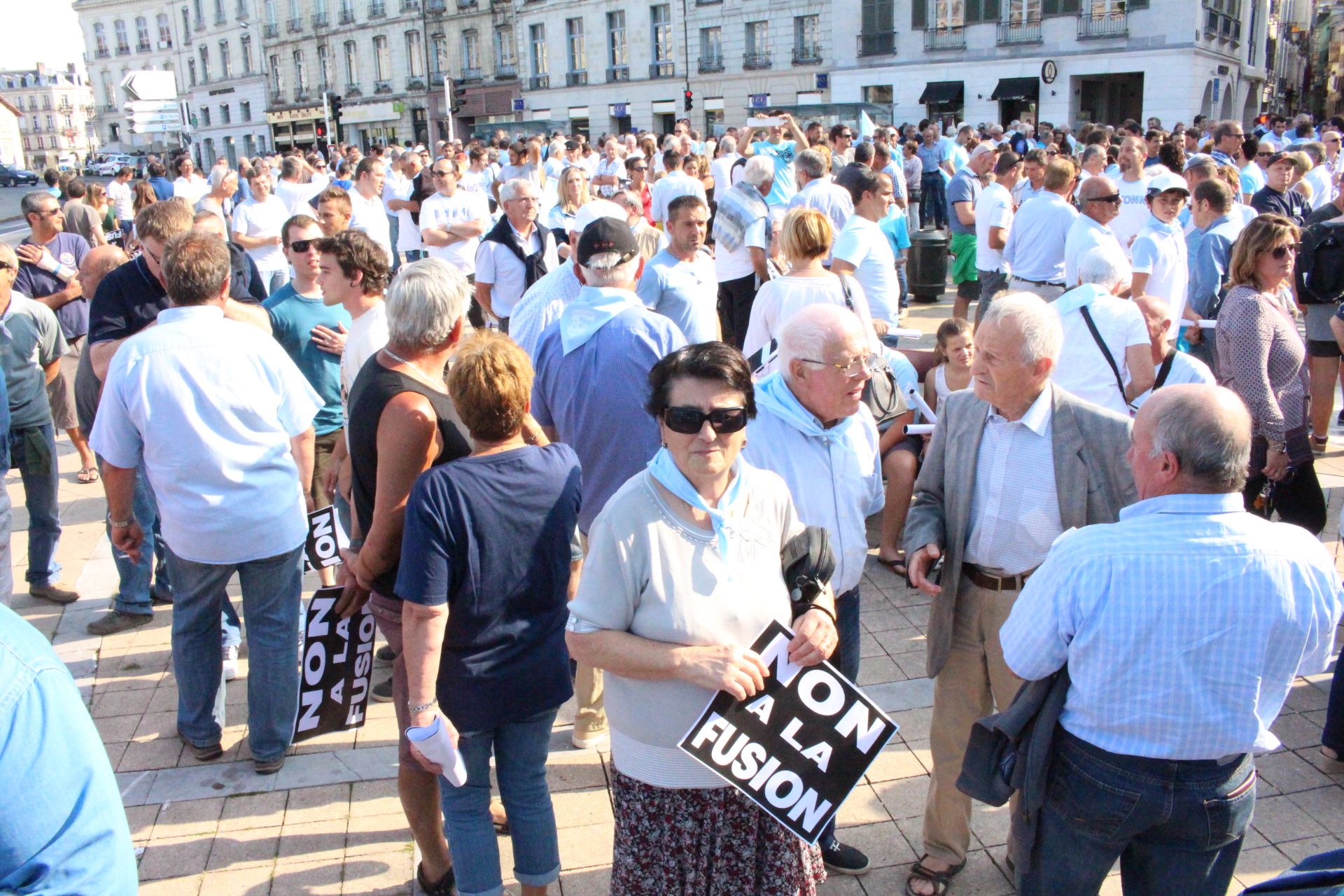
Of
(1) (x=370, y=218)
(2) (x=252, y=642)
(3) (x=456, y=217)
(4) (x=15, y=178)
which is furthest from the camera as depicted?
(4) (x=15, y=178)

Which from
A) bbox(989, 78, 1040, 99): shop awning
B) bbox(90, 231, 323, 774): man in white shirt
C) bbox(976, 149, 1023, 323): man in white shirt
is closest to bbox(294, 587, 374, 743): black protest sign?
bbox(90, 231, 323, 774): man in white shirt

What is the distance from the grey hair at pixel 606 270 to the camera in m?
3.95

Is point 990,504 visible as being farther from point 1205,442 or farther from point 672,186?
point 672,186

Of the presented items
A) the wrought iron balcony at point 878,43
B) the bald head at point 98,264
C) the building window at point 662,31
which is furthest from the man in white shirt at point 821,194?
the building window at point 662,31

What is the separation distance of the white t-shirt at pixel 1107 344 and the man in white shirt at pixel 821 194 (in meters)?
3.63

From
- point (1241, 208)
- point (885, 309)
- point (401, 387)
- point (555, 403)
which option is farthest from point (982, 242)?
point (401, 387)

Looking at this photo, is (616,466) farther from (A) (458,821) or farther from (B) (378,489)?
(A) (458,821)

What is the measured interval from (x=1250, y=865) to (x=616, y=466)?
2380 mm

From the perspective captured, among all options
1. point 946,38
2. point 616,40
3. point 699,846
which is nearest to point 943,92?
point 946,38

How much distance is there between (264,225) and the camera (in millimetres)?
9094

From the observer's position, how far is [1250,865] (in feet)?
10.4

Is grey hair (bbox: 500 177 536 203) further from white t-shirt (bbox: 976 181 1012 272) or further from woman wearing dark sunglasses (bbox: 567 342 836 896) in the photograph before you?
woman wearing dark sunglasses (bbox: 567 342 836 896)

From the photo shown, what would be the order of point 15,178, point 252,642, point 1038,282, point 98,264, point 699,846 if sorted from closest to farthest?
point 699,846 < point 252,642 < point 98,264 < point 1038,282 < point 15,178

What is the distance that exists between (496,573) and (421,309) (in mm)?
886
